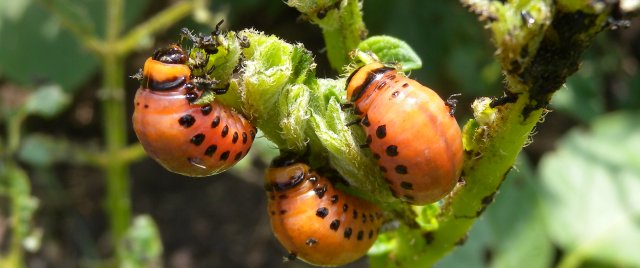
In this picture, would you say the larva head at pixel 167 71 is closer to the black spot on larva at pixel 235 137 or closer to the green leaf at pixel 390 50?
the black spot on larva at pixel 235 137

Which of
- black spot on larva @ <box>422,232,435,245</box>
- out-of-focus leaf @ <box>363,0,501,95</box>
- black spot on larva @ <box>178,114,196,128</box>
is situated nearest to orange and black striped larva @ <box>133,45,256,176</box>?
black spot on larva @ <box>178,114,196,128</box>

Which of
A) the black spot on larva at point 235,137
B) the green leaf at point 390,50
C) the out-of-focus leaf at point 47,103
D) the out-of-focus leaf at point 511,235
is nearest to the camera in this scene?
the black spot on larva at point 235,137

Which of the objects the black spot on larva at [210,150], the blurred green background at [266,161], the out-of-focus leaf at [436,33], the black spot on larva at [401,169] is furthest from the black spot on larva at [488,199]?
the out-of-focus leaf at [436,33]

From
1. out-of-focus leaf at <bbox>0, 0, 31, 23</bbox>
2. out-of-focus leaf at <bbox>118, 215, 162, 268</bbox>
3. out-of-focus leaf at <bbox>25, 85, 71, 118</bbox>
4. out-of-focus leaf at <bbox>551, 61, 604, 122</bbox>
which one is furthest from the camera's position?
out-of-focus leaf at <bbox>0, 0, 31, 23</bbox>

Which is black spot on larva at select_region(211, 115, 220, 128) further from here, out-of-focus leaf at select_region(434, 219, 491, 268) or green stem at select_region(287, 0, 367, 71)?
out-of-focus leaf at select_region(434, 219, 491, 268)

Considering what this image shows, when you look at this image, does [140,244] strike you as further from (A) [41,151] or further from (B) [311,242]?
(B) [311,242]

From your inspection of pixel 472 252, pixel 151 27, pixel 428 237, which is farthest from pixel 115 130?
pixel 428 237
